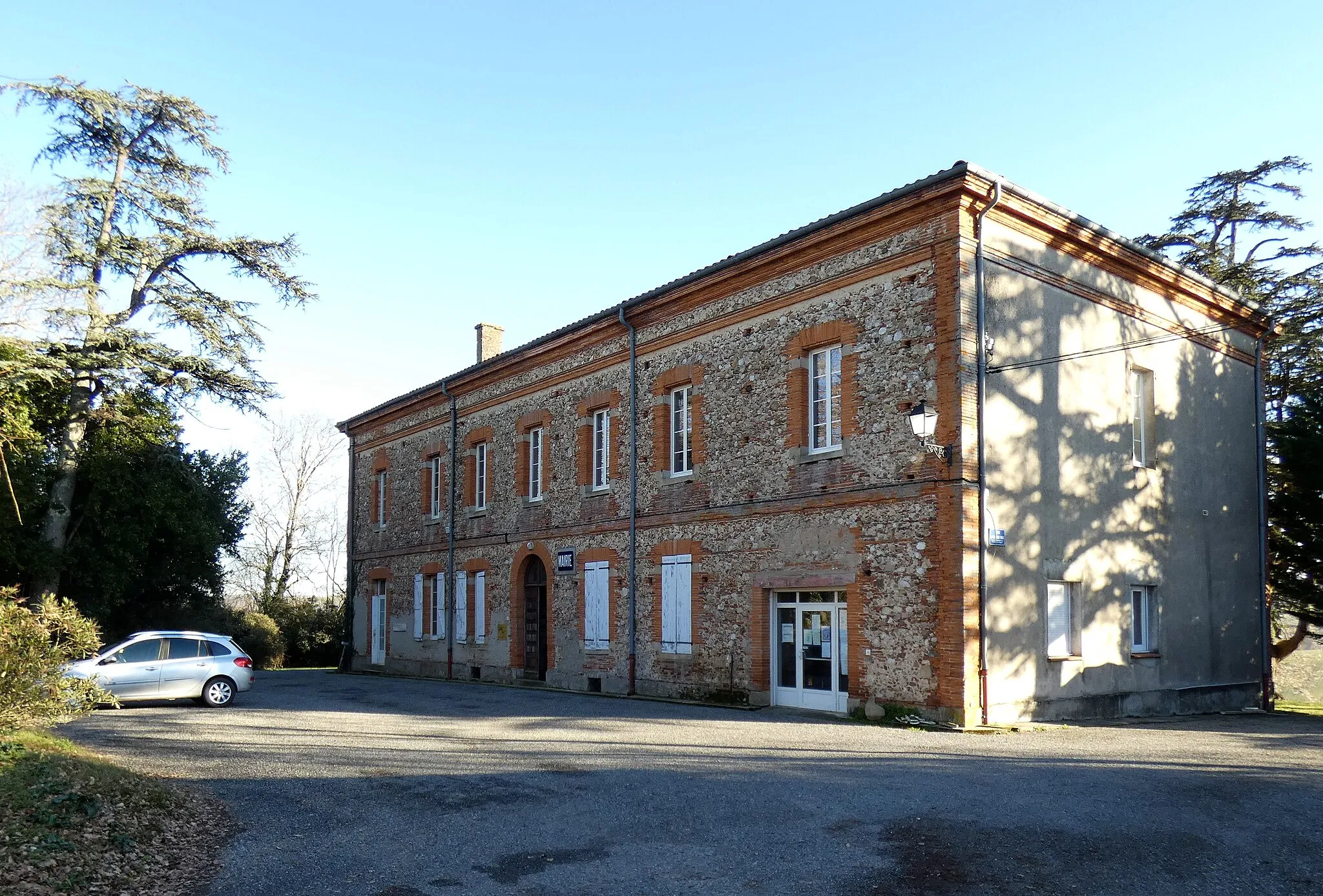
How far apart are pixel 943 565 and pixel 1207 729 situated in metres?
4.60

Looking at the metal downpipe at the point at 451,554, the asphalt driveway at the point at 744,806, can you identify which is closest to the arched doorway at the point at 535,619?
the metal downpipe at the point at 451,554

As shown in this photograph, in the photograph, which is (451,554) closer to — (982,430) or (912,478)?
(912,478)

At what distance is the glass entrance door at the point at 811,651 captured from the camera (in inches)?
596

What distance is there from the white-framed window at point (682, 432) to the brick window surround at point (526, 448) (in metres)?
4.34

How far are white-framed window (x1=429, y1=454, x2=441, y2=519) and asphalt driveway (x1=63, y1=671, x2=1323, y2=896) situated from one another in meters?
A: 13.1

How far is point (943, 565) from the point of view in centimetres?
1342

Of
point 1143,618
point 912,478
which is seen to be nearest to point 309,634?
point 912,478

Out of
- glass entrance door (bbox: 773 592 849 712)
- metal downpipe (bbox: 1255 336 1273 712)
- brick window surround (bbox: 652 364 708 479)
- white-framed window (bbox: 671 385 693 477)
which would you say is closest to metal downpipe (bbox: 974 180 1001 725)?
glass entrance door (bbox: 773 592 849 712)

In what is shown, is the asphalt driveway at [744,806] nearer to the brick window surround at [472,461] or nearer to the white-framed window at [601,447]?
the white-framed window at [601,447]

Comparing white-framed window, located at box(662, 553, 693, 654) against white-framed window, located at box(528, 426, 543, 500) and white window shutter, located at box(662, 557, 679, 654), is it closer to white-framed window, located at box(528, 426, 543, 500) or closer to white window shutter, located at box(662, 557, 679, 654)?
white window shutter, located at box(662, 557, 679, 654)

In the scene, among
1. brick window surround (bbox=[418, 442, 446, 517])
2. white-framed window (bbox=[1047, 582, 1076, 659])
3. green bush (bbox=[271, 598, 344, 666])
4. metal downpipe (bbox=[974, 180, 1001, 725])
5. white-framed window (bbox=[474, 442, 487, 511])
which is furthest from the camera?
green bush (bbox=[271, 598, 344, 666])

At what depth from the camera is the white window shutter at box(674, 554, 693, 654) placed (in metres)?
17.7

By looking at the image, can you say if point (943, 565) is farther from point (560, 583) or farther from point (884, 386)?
point (560, 583)

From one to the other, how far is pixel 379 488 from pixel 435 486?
3.84 meters
